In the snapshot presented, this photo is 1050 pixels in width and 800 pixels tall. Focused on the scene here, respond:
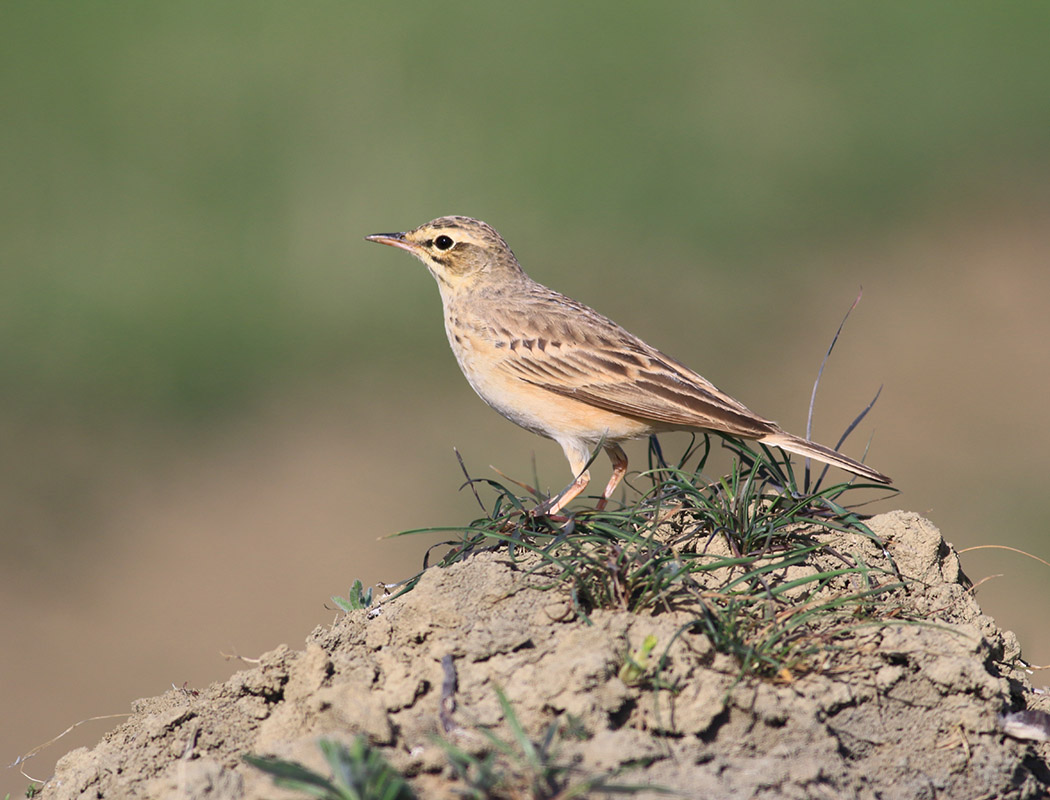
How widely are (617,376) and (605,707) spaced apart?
3168 millimetres

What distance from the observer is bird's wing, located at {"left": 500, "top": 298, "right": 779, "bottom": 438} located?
6.27 metres

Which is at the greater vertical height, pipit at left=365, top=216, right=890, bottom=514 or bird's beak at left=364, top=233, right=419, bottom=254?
bird's beak at left=364, top=233, right=419, bottom=254

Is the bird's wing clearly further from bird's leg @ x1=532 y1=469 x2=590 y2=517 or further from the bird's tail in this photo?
bird's leg @ x1=532 y1=469 x2=590 y2=517

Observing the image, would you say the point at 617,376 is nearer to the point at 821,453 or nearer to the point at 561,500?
the point at 561,500

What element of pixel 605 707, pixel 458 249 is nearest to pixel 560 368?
pixel 458 249

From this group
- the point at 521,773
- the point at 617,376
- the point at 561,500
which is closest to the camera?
the point at 521,773

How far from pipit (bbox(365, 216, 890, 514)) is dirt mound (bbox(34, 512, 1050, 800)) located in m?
1.44

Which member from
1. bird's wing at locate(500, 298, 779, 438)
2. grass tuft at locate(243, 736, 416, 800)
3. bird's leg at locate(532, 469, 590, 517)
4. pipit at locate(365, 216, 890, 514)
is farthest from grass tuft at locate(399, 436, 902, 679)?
grass tuft at locate(243, 736, 416, 800)

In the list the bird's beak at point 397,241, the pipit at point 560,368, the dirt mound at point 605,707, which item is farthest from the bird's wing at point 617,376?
the dirt mound at point 605,707

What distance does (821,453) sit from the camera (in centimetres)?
581

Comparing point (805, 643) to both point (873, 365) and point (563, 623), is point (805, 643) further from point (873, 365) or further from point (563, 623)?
point (873, 365)

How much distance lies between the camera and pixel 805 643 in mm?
4281

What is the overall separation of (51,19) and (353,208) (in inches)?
230

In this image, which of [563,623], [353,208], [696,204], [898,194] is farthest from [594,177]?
[563,623]
